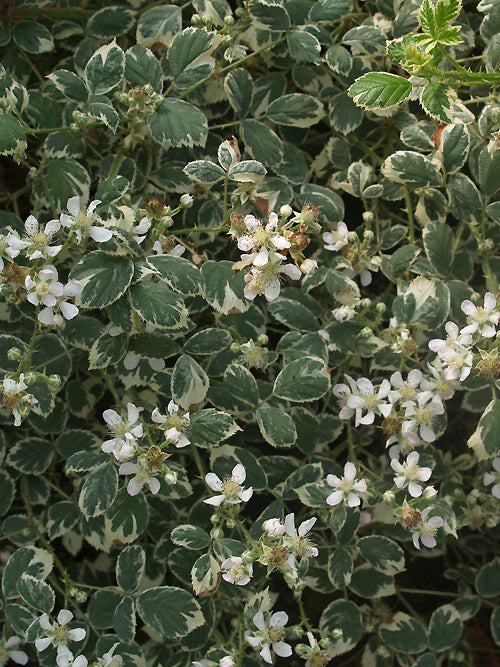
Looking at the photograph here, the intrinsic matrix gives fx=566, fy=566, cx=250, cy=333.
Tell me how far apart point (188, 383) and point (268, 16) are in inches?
40.1

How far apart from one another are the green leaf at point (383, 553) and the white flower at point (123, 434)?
2.48 ft

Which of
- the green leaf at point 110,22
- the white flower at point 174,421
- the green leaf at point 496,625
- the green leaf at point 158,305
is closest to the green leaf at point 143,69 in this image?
the green leaf at point 110,22

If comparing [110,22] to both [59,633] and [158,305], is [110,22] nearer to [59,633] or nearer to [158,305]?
[158,305]

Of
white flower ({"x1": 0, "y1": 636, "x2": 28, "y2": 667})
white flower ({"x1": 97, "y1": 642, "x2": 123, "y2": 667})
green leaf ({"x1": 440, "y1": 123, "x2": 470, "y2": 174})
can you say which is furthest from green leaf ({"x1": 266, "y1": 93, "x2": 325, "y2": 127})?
white flower ({"x1": 0, "y1": 636, "x2": 28, "y2": 667})

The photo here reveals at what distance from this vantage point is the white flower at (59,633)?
1.40 m

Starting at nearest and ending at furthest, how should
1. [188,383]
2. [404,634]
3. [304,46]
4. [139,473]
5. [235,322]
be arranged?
[139,473], [188,383], [304,46], [235,322], [404,634]

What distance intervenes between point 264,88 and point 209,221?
1.46 feet

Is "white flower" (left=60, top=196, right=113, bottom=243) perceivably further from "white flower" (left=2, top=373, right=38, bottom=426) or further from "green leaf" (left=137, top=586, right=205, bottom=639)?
"green leaf" (left=137, top=586, right=205, bottom=639)

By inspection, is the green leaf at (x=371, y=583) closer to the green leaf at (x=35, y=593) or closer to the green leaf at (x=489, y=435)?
the green leaf at (x=489, y=435)

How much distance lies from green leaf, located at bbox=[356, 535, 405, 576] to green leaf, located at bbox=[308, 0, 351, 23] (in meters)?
1.48

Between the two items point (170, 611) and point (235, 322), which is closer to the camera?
point (170, 611)

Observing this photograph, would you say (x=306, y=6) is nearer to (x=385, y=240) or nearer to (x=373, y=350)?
(x=385, y=240)

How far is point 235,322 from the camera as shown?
1650 millimetres

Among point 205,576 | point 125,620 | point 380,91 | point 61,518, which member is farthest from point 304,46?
point 125,620
